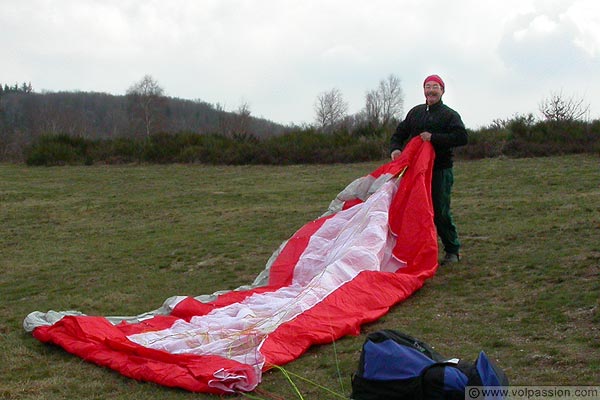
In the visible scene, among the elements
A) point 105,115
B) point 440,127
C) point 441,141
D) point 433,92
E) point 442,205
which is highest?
point 105,115

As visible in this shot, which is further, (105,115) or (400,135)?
(105,115)

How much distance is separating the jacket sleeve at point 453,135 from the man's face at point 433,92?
22 centimetres

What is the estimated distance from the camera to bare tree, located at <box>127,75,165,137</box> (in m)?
53.2

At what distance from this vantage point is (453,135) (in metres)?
6.98

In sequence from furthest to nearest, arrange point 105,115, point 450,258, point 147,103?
point 105,115 → point 147,103 → point 450,258

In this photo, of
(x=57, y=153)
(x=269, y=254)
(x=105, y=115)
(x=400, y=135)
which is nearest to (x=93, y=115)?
(x=105, y=115)

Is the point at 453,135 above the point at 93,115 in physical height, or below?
below

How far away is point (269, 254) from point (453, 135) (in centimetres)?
315

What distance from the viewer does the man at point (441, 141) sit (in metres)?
7.02

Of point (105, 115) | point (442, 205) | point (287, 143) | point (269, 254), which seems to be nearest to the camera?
point (442, 205)

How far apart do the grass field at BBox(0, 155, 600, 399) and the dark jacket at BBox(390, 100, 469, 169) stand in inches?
44.6

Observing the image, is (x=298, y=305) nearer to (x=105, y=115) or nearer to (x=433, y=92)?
(x=433, y=92)

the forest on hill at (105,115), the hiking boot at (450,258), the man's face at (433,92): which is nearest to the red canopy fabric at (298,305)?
the man's face at (433,92)

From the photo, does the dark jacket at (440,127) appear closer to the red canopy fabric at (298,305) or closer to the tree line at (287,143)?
the red canopy fabric at (298,305)
